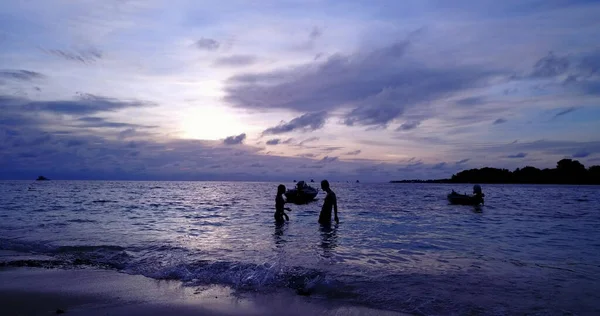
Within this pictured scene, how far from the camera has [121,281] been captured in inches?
313

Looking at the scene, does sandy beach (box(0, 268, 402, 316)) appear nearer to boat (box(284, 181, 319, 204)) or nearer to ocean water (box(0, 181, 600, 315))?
ocean water (box(0, 181, 600, 315))

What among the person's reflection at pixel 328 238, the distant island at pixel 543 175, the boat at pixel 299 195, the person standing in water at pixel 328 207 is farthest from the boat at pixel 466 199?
the distant island at pixel 543 175

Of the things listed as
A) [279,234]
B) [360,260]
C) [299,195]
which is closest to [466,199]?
[299,195]

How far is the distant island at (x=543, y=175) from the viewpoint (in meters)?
150

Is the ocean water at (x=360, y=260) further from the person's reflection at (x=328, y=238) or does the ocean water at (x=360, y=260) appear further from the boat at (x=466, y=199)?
the boat at (x=466, y=199)

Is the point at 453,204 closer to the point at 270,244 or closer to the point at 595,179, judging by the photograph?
the point at 270,244

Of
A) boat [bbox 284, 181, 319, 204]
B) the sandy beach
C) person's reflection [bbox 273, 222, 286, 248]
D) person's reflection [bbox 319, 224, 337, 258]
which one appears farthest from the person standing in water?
boat [bbox 284, 181, 319, 204]

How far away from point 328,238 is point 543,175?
591 ft

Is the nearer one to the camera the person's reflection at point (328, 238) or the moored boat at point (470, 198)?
the person's reflection at point (328, 238)

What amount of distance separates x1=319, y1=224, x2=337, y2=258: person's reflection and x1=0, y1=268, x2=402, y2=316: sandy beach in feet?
14.8

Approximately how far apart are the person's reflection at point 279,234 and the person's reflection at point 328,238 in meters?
1.49

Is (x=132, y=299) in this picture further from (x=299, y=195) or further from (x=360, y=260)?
(x=299, y=195)

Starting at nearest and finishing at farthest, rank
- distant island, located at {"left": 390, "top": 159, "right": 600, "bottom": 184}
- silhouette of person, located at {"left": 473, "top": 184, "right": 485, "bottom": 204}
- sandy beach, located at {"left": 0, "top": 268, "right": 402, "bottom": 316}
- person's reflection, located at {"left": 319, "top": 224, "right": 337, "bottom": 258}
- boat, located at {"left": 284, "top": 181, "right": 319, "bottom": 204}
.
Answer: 1. sandy beach, located at {"left": 0, "top": 268, "right": 402, "bottom": 316}
2. person's reflection, located at {"left": 319, "top": 224, "right": 337, "bottom": 258}
3. silhouette of person, located at {"left": 473, "top": 184, "right": 485, "bottom": 204}
4. boat, located at {"left": 284, "top": 181, "right": 319, "bottom": 204}
5. distant island, located at {"left": 390, "top": 159, "right": 600, "bottom": 184}

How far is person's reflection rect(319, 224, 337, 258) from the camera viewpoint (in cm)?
1183
